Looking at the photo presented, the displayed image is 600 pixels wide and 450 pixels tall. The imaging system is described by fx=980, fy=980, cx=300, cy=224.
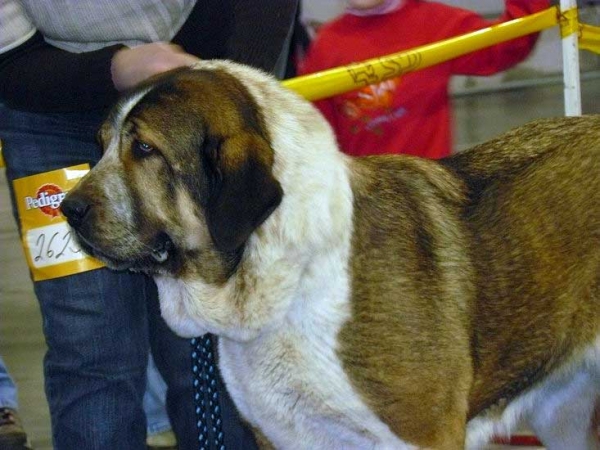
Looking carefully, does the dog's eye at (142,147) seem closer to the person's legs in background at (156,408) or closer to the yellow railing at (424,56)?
the yellow railing at (424,56)

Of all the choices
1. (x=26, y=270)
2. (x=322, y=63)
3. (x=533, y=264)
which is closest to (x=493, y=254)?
(x=533, y=264)

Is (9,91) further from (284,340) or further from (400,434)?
(400,434)

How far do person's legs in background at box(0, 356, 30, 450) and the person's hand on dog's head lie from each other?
1.73 meters

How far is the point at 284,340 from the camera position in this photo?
95.7 inches

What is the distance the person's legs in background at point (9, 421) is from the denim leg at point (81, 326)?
3.21 ft

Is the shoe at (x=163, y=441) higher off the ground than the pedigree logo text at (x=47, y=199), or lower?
lower

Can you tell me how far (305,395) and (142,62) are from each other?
925 millimetres

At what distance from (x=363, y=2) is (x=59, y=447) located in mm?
2147

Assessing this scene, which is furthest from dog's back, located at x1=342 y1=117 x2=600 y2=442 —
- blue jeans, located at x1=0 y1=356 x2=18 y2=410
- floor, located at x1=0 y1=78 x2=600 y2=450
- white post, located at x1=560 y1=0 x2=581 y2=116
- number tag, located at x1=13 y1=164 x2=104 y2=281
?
blue jeans, located at x1=0 y1=356 x2=18 y2=410

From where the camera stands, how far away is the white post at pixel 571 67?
3.84 meters

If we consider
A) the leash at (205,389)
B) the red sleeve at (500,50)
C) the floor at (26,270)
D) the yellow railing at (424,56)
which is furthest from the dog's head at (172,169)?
the floor at (26,270)

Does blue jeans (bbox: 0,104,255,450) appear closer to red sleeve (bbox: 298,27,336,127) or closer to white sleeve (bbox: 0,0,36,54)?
white sleeve (bbox: 0,0,36,54)

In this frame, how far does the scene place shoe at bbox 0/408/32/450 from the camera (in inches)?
143

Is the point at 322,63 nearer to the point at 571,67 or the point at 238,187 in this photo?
the point at 571,67
